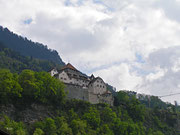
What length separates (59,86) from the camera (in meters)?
47.2

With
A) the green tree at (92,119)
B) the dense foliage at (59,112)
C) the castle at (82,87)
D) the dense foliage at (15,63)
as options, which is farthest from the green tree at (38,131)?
the dense foliage at (15,63)

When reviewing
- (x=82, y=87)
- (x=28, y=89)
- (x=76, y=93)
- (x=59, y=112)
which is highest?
(x=82, y=87)

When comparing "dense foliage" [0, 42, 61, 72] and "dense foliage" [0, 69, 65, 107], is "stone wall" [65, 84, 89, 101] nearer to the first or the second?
"dense foliage" [0, 69, 65, 107]

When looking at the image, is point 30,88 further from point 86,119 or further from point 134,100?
point 134,100

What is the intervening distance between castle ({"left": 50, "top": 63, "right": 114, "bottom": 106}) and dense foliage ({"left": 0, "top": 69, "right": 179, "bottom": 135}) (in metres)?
3.22

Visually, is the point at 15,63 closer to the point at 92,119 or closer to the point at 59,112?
the point at 59,112

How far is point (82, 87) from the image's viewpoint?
60.6 m

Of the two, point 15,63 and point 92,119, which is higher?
point 15,63

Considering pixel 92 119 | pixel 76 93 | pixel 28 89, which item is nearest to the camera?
pixel 28 89

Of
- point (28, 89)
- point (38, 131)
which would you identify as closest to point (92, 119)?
point (38, 131)

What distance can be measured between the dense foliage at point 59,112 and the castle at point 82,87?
127 inches

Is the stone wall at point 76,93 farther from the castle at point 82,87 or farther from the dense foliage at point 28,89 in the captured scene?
the dense foliage at point 28,89

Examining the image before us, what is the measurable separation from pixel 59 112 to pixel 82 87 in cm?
1617

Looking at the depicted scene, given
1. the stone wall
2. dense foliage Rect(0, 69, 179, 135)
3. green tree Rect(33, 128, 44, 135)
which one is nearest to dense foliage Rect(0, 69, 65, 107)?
dense foliage Rect(0, 69, 179, 135)
